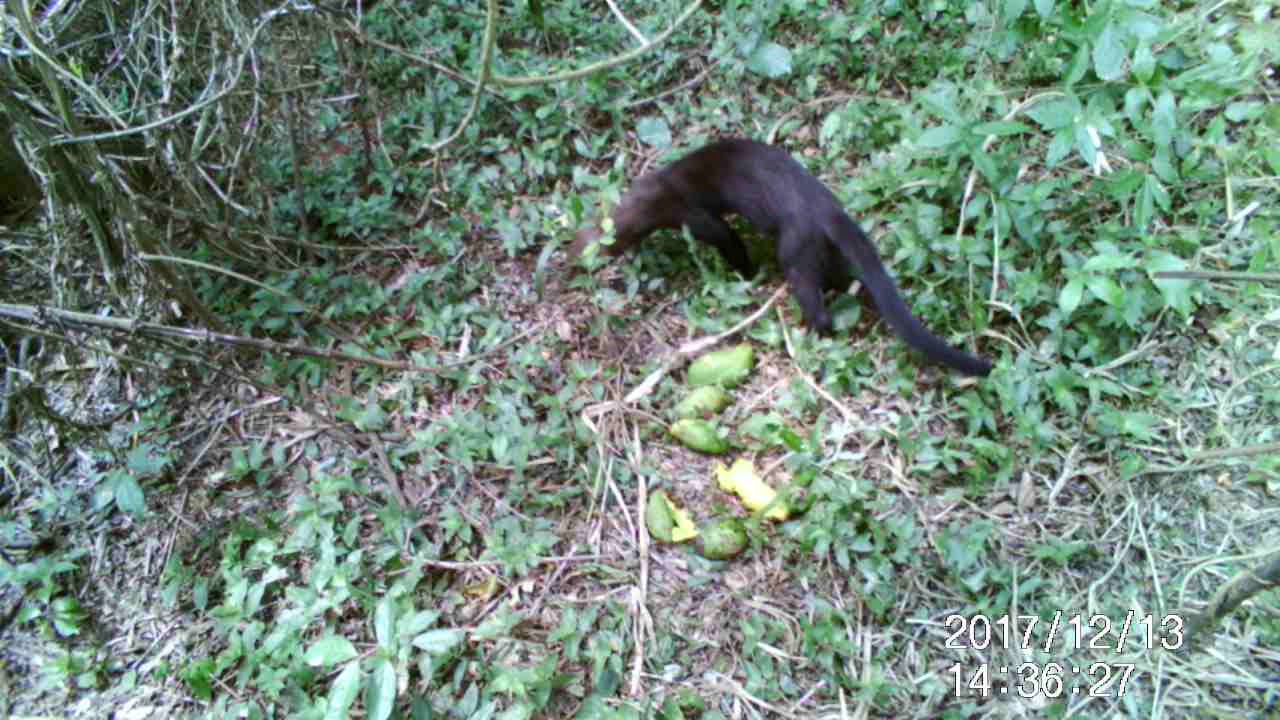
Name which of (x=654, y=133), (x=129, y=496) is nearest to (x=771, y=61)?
(x=654, y=133)

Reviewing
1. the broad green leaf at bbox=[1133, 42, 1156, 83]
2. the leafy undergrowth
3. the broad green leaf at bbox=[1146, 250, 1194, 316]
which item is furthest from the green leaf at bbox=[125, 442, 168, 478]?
the broad green leaf at bbox=[1133, 42, 1156, 83]

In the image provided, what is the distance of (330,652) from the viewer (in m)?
2.76

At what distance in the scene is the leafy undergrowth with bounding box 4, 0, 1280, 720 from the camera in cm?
288

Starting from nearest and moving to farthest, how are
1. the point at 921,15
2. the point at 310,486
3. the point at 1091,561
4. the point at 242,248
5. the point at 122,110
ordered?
the point at 1091,561 < the point at 310,486 < the point at 122,110 < the point at 242,248 < the point at 921,15

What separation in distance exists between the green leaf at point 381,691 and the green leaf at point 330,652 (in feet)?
0.44

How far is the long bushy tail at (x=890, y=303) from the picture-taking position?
337 centimetres

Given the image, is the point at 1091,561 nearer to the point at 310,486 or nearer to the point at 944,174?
the point at 944,174

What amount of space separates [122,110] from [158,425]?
146cm

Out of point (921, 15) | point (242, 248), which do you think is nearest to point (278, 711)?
point (242, 248)

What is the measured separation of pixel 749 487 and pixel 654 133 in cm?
234

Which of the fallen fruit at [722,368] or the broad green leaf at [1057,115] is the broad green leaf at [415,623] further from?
the broad green leaf at [1057,115]

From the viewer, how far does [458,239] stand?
167 inches

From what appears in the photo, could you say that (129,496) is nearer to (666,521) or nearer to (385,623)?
(385,623)

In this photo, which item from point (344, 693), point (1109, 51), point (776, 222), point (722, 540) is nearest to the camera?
point (344, 693)
